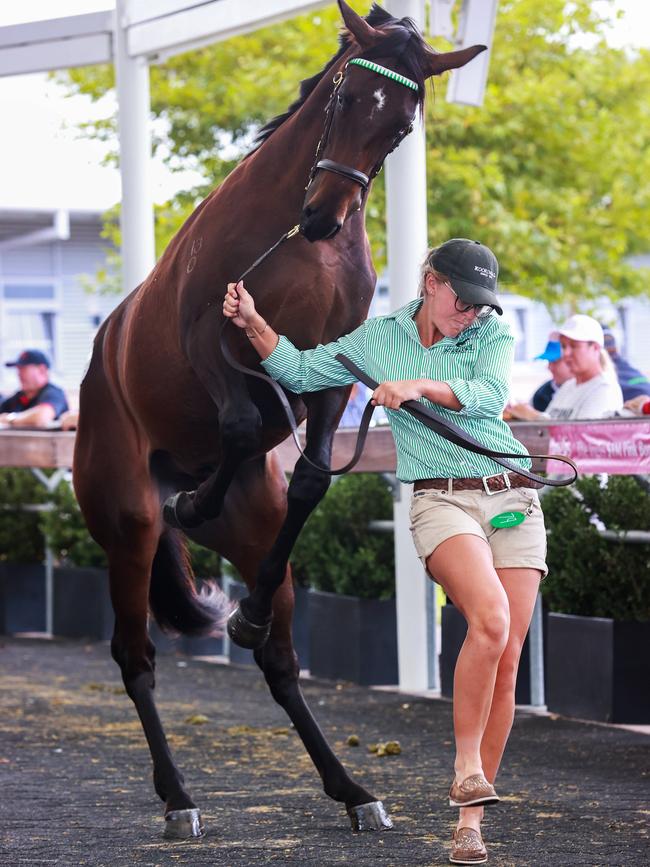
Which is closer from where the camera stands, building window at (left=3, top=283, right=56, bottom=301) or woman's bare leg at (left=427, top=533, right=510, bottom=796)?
woman's bare leg at (left=427, top=533, right=510, bottom=796)

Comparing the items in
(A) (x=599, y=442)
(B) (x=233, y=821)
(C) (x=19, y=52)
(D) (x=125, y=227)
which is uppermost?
(C) (x=19, y=52)

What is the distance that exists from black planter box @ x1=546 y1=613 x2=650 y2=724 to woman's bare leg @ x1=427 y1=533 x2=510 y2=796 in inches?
92.5

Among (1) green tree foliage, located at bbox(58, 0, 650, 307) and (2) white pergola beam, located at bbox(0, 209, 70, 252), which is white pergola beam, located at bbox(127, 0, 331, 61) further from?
(2) white pergola beam, located at bbox(0, 209, 70, 252)

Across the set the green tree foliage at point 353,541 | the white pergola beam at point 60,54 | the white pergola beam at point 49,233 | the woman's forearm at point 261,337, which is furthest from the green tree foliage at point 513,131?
the woman's forearm at point 261,337

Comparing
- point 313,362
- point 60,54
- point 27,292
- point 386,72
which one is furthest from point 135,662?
point 27,292

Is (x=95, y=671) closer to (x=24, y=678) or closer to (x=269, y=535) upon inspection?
(x=24, y=678)

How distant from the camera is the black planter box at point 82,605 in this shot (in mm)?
9672

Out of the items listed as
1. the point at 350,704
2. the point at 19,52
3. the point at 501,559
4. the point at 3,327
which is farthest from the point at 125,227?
the point at 3,327

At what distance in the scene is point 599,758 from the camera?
17.6 ft

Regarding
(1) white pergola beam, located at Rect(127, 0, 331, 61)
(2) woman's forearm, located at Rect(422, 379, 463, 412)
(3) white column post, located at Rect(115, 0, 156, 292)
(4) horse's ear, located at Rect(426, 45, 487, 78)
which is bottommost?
(2) woman's forearm, located at Rect(422, 379, 463, 412)

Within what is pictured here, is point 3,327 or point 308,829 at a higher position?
point 3,327

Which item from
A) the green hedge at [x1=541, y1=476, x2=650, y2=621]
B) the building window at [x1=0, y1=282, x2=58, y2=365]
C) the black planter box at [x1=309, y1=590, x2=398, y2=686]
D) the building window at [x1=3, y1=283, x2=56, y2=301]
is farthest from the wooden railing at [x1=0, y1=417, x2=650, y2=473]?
the building window at [x1=3, y1=283, x2=56, y2=301]

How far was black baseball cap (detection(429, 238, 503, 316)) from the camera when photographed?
379cm

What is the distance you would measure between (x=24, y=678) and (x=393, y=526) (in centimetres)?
240
